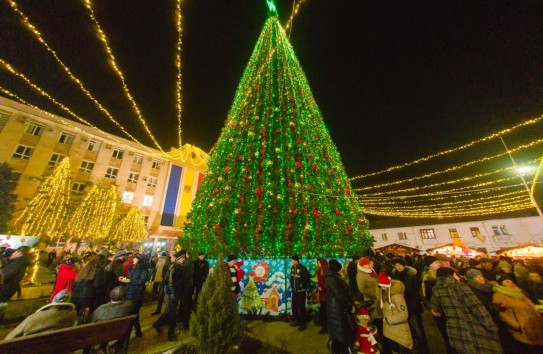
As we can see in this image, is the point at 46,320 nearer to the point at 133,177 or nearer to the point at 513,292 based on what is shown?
the point at 513,292

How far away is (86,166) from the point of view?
76.4ft

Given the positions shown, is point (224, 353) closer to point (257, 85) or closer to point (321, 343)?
point (321, 343)

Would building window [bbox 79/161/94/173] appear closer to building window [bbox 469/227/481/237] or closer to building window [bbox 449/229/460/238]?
building window [bbox 449/229/460/238]

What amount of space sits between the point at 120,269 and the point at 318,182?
6871mm

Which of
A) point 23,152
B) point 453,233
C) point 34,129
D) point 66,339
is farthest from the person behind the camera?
point 453,233

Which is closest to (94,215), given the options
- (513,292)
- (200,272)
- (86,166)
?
(86,166)

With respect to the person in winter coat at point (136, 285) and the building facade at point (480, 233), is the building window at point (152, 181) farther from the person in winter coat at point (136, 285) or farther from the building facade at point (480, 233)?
the building facade at point (480, 233)

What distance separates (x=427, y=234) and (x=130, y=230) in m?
41.8

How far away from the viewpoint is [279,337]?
487 cm

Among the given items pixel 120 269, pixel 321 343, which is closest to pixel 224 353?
pixel 321 343

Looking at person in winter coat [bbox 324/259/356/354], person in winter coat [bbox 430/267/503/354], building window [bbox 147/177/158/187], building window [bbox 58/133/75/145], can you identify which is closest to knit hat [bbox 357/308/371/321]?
person in winter coat [bbox 324/259/356/354]

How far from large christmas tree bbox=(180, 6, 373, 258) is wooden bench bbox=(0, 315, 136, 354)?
407 centimetres

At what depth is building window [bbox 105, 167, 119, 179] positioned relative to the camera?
24.5 m

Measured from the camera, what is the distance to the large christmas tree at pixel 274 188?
6.61 metres
